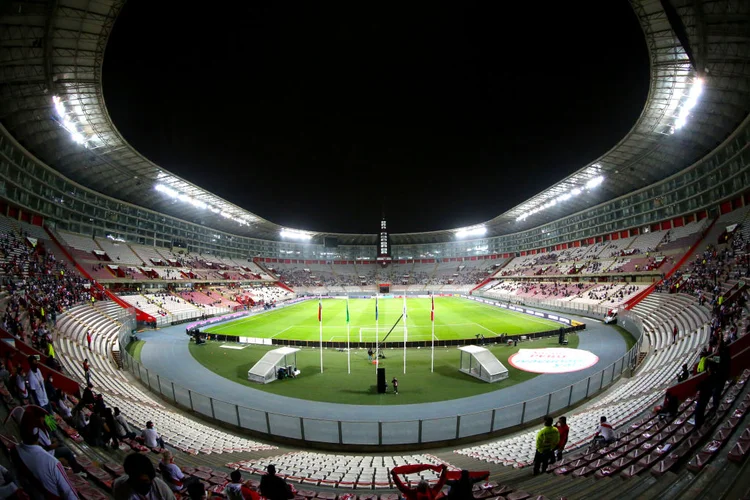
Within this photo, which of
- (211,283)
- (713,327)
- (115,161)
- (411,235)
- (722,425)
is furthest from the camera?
(411,235)

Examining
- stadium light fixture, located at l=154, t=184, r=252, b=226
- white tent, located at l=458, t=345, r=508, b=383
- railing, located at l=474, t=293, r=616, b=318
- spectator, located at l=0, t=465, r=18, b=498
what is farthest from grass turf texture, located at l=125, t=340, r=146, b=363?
railing, located at l=474, t=293, r=616, b=318

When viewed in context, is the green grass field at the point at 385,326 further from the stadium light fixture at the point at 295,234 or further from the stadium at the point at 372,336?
the stadium light fixture at the point at 295,234

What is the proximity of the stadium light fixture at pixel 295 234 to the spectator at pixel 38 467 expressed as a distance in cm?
8962

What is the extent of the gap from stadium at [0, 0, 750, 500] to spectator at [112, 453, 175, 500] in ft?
0.12

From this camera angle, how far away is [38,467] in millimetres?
3369

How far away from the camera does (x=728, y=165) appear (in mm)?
33438

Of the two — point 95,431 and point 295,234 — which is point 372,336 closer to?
point 95,431

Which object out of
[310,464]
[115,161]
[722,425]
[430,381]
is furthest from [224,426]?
[115,161]

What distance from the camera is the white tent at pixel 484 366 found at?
18953 mm

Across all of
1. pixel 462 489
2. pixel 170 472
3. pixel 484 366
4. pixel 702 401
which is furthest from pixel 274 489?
pixel 484 366

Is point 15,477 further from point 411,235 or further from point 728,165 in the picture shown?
point 411,235

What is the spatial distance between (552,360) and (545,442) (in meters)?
17.8

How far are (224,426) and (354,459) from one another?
6805 millimetres

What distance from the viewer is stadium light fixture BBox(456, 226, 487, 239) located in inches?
3818
